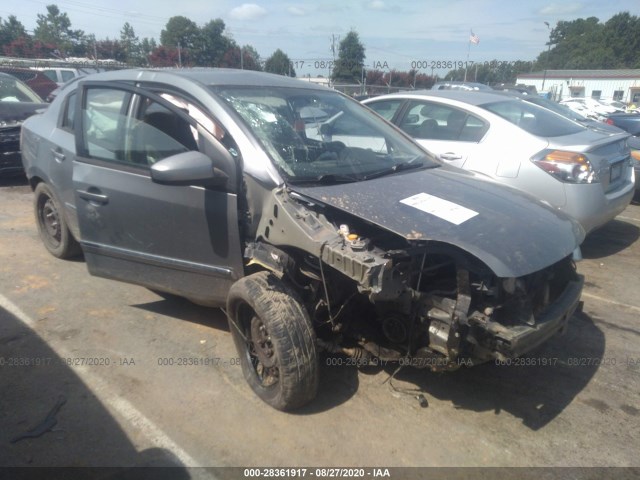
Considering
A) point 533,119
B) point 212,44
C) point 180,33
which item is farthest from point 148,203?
point 180,33

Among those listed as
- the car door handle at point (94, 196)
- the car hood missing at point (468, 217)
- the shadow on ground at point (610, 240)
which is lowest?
the shadow on ground at point (610, 240)

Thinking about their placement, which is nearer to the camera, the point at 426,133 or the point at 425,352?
the point at 425,352

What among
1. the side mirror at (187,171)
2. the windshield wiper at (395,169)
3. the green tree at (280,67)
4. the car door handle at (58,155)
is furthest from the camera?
the green tree at (280,67)

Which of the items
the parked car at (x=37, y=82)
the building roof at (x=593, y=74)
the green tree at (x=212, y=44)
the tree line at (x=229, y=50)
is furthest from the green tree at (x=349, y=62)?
the building roof at (x=593, y=74)

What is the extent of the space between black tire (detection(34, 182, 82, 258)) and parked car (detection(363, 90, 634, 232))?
3.48 meters

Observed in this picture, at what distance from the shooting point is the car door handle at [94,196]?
3.40 m

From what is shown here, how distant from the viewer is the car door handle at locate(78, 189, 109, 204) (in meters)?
3.40

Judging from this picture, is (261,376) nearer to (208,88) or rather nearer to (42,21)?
(208,88)

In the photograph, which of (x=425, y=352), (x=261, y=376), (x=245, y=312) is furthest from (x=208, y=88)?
(x=425, y=352)

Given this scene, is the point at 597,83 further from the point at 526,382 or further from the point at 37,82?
the point at 526,382

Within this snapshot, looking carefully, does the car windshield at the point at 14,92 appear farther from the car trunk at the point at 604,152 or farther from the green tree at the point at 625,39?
the green tree at the point at 625,39

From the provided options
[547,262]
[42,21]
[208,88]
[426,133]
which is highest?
[42,21]

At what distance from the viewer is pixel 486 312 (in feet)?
7.96

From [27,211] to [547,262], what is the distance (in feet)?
21.5
